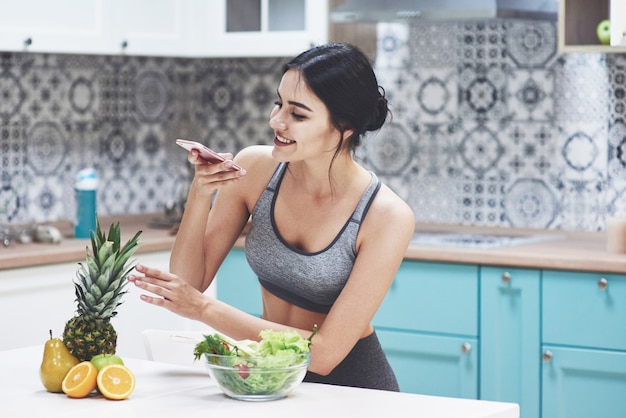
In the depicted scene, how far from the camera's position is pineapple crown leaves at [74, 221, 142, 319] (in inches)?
86.8

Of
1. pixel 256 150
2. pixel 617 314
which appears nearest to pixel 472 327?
pixel 617 314

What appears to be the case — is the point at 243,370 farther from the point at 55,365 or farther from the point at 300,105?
the point at 300,105

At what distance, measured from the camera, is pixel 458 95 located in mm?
4516

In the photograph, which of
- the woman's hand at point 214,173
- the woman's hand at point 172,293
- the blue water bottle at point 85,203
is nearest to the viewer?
the woman's hand at point 172,293

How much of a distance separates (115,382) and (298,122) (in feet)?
2.44

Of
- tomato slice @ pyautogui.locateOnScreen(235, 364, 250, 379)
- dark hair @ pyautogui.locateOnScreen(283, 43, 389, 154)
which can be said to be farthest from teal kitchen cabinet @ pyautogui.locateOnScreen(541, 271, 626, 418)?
tomato slice @ pyautogui.locateOnScreen(235, 364, 250, 379)

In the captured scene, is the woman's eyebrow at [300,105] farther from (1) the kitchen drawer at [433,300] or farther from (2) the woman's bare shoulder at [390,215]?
(1) the kitchen drawer at [433,300]

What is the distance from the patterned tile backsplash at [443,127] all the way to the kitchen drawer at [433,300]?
70cm

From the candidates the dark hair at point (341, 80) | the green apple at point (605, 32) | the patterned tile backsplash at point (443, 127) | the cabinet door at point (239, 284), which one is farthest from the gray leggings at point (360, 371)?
the patterned tile backsplash at point (443, 127)

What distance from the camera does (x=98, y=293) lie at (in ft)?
7.29

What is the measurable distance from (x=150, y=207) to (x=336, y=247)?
249cm

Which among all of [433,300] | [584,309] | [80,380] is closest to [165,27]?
[433,300]

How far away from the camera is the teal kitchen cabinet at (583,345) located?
3609mm

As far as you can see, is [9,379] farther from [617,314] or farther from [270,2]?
[270,2]
